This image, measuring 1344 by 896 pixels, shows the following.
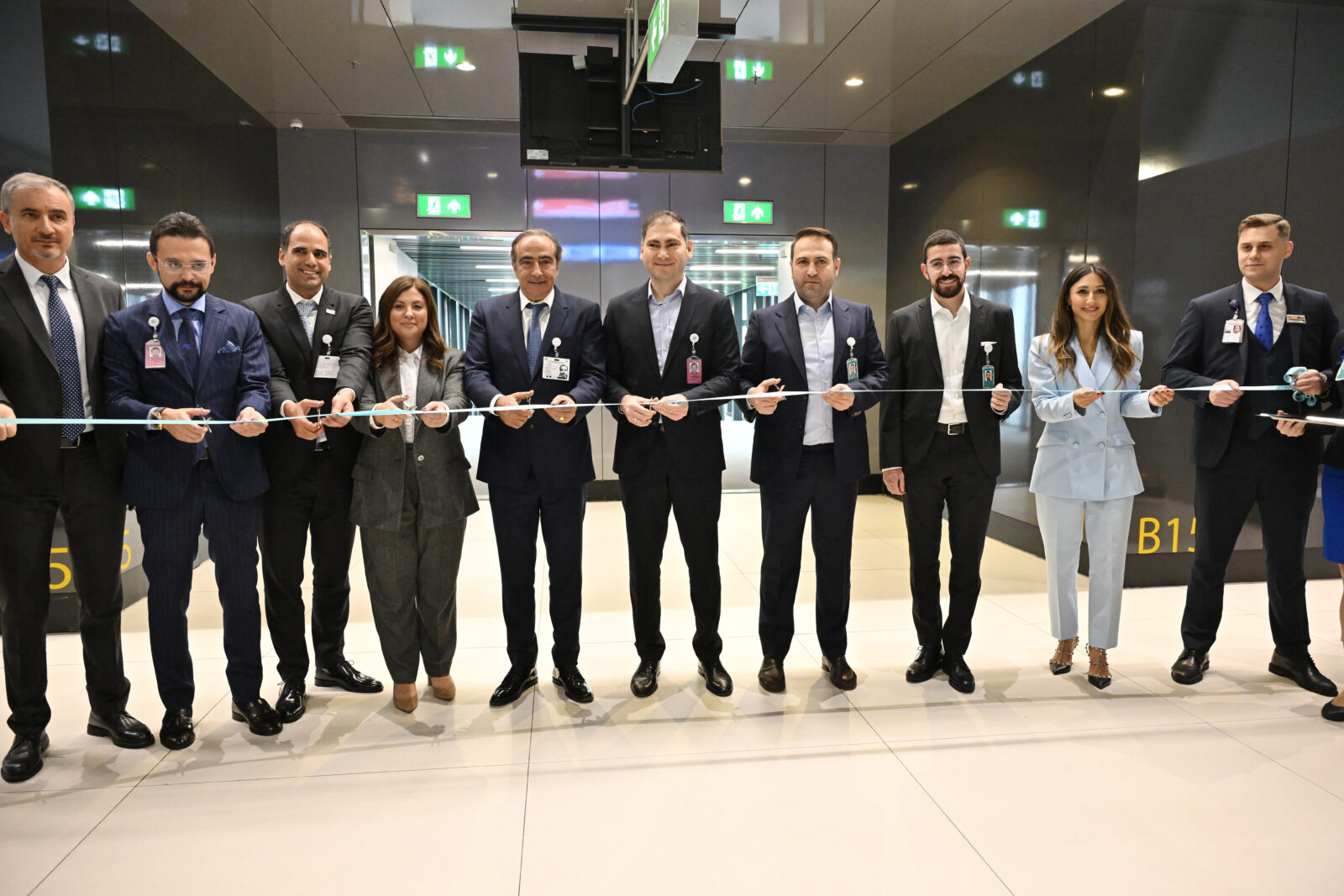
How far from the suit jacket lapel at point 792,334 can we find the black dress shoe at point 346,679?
2.29 metres

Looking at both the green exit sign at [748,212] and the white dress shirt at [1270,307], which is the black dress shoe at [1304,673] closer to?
the white dress shirt at [1270,307]

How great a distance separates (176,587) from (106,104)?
3404 millimetres

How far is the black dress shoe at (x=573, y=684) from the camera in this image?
132 inches

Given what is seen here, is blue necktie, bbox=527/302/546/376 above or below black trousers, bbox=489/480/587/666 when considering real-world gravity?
above

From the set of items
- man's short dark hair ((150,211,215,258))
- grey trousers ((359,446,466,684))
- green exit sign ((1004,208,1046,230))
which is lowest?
grey trousers ((359,446,466,684))

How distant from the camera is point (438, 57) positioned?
595 centimetres

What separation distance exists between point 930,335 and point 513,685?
2.37 metres

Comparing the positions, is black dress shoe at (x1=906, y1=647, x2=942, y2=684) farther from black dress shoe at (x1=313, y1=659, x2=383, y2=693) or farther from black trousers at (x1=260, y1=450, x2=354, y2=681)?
black trousers at (x1=260, y1=450, x2=354, y2=681)

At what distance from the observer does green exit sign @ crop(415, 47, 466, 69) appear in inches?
229

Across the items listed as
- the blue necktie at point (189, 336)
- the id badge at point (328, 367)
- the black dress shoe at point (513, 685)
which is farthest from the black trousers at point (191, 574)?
the black dress shoe at point (513, 685)

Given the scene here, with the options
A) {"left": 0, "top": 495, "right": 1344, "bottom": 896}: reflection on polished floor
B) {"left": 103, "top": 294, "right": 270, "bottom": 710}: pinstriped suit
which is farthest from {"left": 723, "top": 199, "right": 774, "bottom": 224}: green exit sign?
{"left": 103, "top": 294, "right": 270, "bottom": 710}: pinstriped suit

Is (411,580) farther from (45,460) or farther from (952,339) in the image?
(952,339)

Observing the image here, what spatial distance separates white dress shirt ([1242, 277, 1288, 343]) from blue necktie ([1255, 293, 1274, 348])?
0.01 m

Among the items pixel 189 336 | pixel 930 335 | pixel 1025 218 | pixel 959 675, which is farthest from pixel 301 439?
pixel 1025 218
